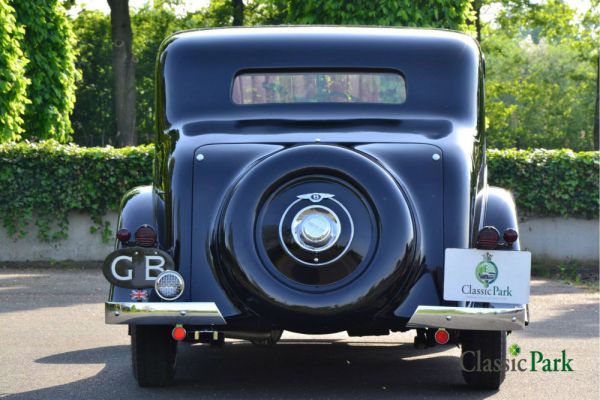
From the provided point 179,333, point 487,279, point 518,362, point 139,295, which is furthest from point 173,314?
point 518,362

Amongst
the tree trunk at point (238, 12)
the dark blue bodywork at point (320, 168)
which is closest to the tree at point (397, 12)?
the dark blue bodywork at point (320, 168)

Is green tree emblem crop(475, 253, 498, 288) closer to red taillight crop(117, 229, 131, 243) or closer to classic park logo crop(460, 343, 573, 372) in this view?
classic park logo crop(460, 343, 573, 372)

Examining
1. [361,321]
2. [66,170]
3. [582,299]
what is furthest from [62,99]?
[361,321]

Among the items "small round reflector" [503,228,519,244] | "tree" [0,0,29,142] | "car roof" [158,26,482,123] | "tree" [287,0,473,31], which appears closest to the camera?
"small round reflector" [503,228,519,244]

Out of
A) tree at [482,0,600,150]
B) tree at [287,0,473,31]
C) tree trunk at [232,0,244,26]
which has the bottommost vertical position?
tree at [482,0,600,150]

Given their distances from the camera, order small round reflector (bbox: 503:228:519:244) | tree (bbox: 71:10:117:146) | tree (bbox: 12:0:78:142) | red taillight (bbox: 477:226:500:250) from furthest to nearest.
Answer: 1. tree (bbox: 71:10:117:146)
2. tree (bbox: 12:0:78:142)
3. small round reflector (bbox: 503:228:519:244)
4. red taillight (bbox: 477:226:500:250)

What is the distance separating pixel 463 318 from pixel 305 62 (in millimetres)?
2121

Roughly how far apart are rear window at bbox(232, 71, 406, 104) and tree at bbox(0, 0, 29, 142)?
11560 millimetres

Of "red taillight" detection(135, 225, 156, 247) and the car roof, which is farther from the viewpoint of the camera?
the car roof

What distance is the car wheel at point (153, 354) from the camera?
21.4 feet

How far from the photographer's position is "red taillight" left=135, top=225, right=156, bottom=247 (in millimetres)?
6383

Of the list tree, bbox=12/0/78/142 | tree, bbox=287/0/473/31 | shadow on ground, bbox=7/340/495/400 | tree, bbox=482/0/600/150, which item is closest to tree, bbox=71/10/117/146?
tree, bbox=482/0/600/150

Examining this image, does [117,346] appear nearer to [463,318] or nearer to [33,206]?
[463,318]

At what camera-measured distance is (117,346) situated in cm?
866
